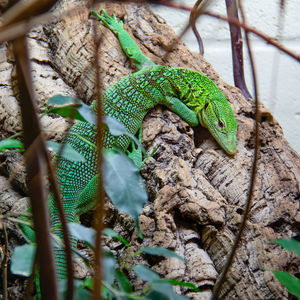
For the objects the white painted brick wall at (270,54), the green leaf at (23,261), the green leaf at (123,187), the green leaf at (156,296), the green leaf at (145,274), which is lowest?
the green leaf at (156,296)

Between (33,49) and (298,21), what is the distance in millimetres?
2328

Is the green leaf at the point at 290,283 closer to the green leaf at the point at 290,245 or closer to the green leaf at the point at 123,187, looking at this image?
the green leaf at the point at 290,245

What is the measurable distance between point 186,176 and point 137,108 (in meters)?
0.59

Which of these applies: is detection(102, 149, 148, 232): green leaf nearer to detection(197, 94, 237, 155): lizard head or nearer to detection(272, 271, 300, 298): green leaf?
detection(272, 271, 300, 298): green leaf

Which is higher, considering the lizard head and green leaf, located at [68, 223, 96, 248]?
the lizard head

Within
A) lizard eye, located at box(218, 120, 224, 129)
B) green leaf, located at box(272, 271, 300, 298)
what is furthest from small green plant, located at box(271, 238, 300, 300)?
lizard eye, located at box(218, 120, 224, 129)

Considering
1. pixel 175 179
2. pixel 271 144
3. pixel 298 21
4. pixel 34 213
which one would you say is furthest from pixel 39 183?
pixel 298 21

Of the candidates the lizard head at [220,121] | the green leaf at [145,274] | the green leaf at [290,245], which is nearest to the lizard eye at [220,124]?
the lizard head at [220,121]

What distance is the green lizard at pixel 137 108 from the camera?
5.38 feet

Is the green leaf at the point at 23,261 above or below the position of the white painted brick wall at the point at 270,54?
below

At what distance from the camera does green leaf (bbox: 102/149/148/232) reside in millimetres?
625

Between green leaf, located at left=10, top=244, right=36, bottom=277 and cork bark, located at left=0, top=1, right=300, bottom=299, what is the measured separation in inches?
18.2

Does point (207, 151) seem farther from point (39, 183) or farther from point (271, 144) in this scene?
point (39, 183)

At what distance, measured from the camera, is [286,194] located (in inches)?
57.6
